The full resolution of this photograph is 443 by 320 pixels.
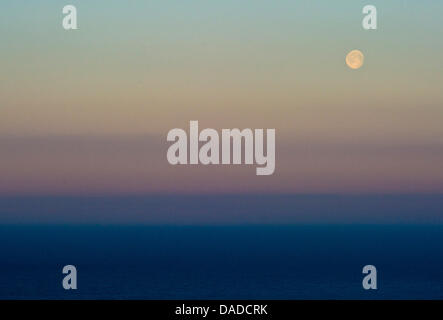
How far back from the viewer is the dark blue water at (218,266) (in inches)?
3285

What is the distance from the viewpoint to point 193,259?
429 feet

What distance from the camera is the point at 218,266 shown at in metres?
110

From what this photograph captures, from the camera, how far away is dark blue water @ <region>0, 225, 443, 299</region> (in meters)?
83.4

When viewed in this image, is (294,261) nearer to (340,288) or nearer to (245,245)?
(245,245)

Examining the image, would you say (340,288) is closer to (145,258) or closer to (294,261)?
(294,261)

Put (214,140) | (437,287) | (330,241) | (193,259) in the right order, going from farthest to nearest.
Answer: (330,241) < (193,259) < (437,287) < (214,140)

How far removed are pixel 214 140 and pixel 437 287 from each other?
73.0m
